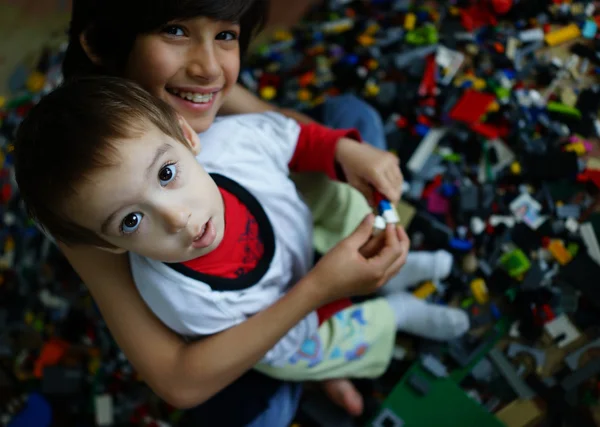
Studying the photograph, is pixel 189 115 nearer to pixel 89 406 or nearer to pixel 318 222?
pixel 318 222

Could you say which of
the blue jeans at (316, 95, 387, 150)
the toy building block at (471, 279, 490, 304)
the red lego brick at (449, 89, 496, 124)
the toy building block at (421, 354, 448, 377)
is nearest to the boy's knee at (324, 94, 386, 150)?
the blue jeans at (316, 95, 387, 150)

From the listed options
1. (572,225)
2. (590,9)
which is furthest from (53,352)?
(590,9)

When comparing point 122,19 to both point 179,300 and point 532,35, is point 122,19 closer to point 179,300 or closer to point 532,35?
point 179,300

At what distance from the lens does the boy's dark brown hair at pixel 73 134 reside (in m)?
0.63

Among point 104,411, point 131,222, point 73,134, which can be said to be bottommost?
point 104,411

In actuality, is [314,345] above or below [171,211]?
below

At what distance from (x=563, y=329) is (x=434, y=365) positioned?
11.9 inches

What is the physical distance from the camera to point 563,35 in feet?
4.74

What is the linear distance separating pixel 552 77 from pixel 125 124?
→ 122 cm

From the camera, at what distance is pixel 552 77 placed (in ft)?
4.65

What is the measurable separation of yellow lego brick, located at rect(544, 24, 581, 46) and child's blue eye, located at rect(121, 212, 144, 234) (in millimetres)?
1281

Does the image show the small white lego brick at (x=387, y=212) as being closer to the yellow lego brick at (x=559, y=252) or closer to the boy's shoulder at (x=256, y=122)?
the boy's shoulder at (x=256, y=122)

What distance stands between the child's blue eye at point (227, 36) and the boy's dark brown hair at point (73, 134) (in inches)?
6.5

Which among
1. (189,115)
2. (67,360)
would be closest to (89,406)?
(67,360)
